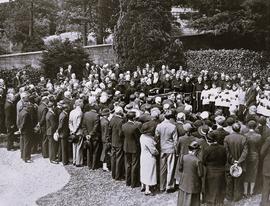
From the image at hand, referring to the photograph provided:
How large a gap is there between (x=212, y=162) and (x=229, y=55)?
21.6 m

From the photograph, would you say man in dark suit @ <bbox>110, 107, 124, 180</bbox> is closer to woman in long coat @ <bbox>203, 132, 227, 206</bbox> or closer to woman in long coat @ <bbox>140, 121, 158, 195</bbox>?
woman in long coat @ <bbox>140, 121, 158, 195</bbox>

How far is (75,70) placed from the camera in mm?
27672

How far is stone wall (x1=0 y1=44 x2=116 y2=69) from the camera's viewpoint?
3325cm

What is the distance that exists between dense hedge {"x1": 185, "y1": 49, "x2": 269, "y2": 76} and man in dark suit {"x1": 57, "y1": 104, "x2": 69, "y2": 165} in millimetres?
17148

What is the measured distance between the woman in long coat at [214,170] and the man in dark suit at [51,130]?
234 inches

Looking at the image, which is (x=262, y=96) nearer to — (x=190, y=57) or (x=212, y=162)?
(x=212, y=162)

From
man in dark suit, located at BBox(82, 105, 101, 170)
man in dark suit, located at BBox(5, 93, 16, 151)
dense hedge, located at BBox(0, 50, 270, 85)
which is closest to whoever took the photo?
man in dark suit, located at BBox(82, 105, 101, 170)

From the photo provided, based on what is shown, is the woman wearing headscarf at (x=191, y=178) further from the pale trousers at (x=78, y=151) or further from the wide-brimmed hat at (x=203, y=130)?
the pale trousers at (x=78, y=151)

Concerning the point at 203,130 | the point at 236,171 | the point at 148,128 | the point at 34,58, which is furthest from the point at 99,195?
the point at 34,58

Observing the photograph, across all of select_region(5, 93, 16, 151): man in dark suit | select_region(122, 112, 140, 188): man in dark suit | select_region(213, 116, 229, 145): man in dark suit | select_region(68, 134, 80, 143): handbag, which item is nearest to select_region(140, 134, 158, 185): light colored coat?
select_region(122, 112, 140, 188): man in dark suit

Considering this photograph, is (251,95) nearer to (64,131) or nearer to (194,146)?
(64,131)

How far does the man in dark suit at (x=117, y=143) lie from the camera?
1320 centimetres

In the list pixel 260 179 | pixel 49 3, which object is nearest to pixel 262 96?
pixel 260 179

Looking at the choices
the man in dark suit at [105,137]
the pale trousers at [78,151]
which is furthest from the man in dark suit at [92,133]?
the pale trousers at [78,151]
